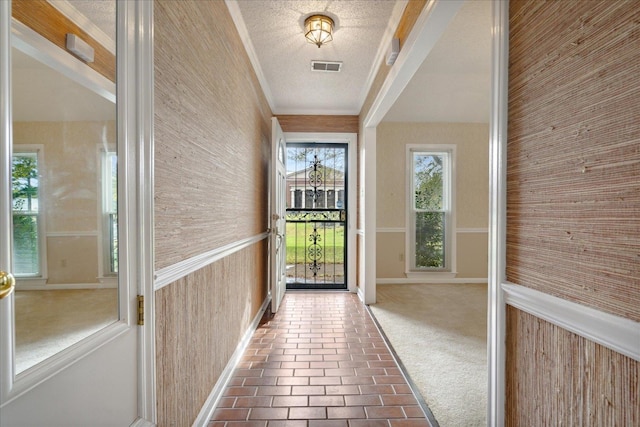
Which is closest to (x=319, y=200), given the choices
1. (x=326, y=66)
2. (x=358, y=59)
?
(x=326, y=66)

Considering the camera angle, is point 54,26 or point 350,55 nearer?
point 54,26

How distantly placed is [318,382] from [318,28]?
263cm

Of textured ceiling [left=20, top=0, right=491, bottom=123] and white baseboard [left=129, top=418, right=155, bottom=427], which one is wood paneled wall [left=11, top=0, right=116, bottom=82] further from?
white baseboard [left=129, top=418, right=155, bottom=427]

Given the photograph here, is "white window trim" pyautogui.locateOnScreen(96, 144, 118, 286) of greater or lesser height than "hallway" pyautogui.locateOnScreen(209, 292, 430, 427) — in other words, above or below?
above

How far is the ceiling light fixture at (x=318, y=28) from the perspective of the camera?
7.84 ft

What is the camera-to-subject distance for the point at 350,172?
4629 mm

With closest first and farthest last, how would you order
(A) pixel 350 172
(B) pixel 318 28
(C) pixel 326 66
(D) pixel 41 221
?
(D) pixel 41 221, (B) pixel 318 28, (C) pixel 326 66, (A) pixel 350 172

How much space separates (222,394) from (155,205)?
1437 mm

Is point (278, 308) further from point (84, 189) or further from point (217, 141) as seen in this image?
point (84, 189)

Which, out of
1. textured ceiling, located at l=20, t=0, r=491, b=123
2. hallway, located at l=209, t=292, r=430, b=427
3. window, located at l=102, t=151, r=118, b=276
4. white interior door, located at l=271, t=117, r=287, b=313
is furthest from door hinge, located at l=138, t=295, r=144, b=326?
white interior door, located at l=271, t=117, r=287, b=313

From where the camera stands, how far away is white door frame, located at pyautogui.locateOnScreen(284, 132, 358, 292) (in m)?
4.60

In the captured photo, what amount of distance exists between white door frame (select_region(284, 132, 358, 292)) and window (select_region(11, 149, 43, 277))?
4.03 metres

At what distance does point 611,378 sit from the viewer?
72 cm

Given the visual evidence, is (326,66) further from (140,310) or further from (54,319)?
(54,319)
